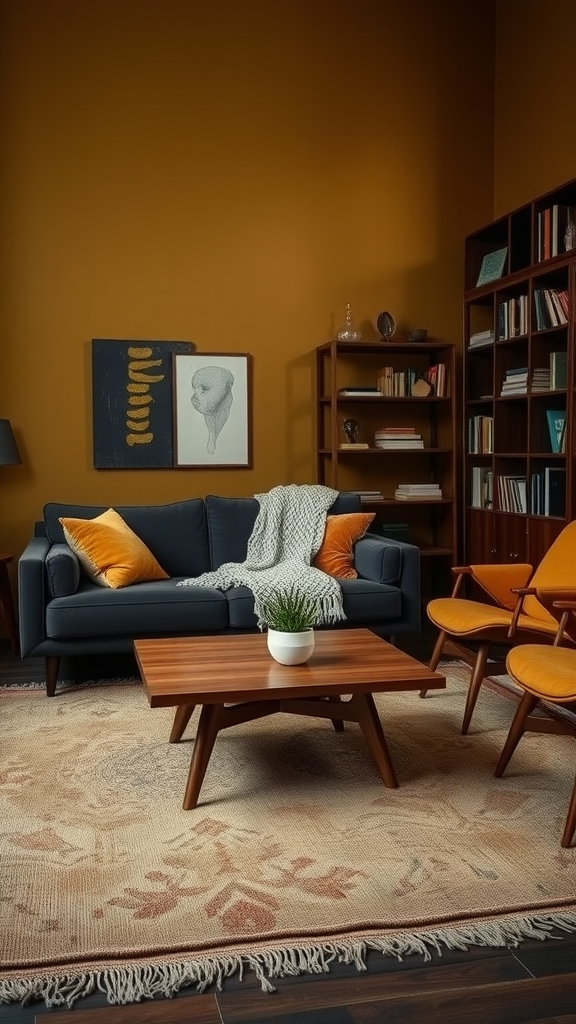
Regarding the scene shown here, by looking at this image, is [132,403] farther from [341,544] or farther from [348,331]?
[341,544]

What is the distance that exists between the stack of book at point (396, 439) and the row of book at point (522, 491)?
439 millimetres

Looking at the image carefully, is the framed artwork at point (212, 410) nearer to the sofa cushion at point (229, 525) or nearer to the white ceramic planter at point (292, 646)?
the sofa cushion at point (229, 525)

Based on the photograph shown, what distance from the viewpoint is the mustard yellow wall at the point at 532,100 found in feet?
17.1

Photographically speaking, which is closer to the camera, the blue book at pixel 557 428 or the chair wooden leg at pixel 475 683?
the chair wooden leg at pixel 475 683

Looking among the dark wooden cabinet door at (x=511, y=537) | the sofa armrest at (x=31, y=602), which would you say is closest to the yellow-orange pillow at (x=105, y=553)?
the sofa armrest at (x=31, y=602)

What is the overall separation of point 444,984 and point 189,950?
1.84ft

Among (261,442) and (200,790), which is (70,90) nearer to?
(261,442)

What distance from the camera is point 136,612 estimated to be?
4.33m

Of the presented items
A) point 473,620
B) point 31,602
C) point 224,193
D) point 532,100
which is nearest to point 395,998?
point 473,620

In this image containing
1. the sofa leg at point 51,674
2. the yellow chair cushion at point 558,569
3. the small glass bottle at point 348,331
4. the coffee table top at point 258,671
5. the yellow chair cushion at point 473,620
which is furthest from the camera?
the small glass bottle at point 348,331

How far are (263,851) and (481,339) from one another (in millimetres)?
3877

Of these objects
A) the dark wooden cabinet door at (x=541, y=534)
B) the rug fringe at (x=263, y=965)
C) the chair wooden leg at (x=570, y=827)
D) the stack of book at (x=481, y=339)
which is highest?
the stack of book at (x=481, y=339)

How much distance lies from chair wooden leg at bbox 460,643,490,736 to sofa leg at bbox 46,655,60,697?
185cm

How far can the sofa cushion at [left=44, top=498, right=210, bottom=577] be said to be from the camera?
16.6 ft
